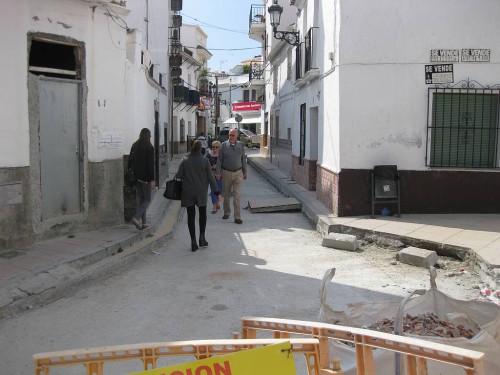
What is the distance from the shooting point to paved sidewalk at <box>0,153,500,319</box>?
569 cm

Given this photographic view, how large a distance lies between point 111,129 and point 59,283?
326cm

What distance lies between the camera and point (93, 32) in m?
7.95

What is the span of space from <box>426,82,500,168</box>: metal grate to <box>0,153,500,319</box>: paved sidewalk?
3.41 ft

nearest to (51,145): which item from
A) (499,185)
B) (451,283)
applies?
(451,283)

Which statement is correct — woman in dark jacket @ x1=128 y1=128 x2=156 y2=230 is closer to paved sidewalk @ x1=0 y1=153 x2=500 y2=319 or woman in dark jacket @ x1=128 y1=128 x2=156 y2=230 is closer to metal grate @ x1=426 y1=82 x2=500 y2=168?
paved sidewalk @ x1=0 y1=153 x2=500 y2=319

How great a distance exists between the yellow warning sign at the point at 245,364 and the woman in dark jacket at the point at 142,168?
6.15 meters

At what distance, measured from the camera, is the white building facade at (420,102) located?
29.7 feet

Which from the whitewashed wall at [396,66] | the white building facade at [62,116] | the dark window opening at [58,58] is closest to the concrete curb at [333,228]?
the whitewashed wall at [396,66]

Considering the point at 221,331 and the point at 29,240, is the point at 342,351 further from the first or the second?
the point at 29,240

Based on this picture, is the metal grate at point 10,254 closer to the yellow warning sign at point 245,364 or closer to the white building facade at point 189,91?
the yellow warning sign at point 245,364

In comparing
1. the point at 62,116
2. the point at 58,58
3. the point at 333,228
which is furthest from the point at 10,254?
the point at 333,228

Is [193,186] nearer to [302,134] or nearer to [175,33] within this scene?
[302,134]

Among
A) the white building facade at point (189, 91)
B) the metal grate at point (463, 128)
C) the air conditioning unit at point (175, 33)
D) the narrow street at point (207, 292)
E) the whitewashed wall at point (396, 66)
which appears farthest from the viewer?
the white building facade at point (189, 91)

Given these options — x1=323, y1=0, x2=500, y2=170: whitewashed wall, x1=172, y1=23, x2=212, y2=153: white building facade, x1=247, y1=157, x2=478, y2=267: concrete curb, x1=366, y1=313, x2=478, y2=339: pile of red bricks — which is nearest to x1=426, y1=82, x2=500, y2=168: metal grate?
x1=323, y1=0, x2=500, y2=170: whitewashed wall
